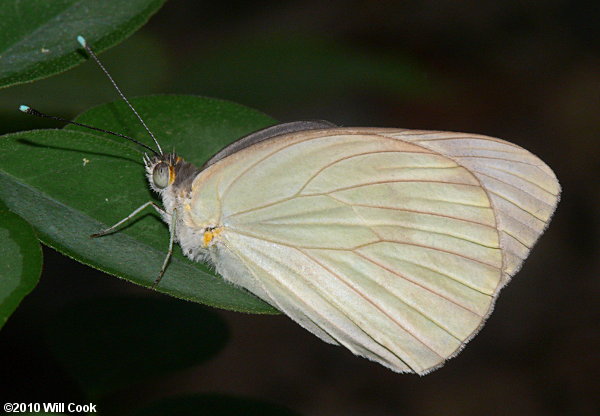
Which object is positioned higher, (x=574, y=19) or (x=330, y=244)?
(x=574, y=19)

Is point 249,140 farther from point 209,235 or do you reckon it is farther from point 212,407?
point 212,407

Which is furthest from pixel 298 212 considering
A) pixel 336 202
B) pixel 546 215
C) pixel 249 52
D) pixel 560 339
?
pixel 560 339

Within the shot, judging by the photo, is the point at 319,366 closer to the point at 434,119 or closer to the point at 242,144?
the point at 434,119

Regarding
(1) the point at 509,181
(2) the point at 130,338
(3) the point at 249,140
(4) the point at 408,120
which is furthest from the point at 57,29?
(4) the point at 408,120

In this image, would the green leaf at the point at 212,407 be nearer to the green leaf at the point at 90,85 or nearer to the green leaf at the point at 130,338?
the green leaf at the point at 130,338

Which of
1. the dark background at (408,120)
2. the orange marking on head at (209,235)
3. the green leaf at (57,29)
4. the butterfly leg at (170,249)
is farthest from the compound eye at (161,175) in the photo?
the dark background at (408,120)

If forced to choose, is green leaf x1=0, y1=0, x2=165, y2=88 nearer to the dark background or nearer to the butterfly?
the butterfly
